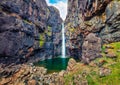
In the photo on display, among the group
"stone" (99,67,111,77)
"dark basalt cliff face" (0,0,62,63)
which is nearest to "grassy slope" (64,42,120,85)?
"stone" (99,67,111,77)

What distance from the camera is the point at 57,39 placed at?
→ 159 meters

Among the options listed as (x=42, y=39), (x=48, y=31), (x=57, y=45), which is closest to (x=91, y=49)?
(x=42, y=39)

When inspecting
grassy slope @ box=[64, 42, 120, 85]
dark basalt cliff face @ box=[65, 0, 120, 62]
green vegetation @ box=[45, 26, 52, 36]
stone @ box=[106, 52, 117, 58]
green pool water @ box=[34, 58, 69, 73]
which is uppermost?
green vegetation @ box=[45, 26, 52, 36]

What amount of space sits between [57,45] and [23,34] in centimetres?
6355

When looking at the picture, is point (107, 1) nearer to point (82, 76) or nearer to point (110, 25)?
point (110, 25)

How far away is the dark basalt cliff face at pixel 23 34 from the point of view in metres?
81.9

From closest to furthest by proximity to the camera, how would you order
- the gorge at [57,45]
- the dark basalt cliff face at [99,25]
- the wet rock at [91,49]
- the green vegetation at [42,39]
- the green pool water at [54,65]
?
the gorge at [57,45] < the wet rock at [91,49] < the dark basalt cliff face at [99,25] < the green pool water at [54,65] < the green vegetation at [42,39]

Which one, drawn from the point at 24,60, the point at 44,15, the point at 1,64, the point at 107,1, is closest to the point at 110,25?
the point at 107,1

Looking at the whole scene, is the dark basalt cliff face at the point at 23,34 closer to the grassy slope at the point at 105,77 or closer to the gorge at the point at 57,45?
the gorge at the point at 57,45

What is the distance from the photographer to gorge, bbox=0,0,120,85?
3112cm

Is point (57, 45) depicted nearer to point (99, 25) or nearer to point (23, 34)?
point (23, 34)

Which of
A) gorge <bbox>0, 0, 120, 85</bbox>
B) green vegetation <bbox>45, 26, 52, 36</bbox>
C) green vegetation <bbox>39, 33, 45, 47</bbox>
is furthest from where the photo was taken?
green vegetation <bbox>45, 26, 52, 36</bbox>

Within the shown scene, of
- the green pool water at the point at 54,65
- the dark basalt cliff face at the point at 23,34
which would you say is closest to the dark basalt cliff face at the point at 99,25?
the green pool water at the point at 54,65

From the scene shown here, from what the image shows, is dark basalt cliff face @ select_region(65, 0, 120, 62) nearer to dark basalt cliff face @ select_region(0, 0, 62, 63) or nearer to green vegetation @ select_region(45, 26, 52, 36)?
dark basalt cliff face @ select_region(0, 0, 62, 63)
